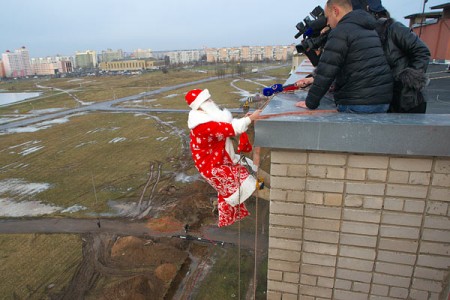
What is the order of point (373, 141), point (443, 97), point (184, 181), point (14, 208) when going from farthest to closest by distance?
point (184, 181), point (14, 208), point (443, 97), point (373, 141)

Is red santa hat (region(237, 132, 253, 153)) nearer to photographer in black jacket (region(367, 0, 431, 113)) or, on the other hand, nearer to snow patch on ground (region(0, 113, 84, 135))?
photographer in black jacket (region(367, 0, 431, 113))

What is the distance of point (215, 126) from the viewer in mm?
3475

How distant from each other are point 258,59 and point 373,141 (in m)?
171

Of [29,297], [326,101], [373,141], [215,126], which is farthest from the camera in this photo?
[29,297]

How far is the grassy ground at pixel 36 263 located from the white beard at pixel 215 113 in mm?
11662

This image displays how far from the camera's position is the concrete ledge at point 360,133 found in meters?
2.82

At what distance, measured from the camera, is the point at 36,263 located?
1312 cm

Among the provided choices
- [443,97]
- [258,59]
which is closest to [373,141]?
[443,97]

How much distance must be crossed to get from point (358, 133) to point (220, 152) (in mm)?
1575

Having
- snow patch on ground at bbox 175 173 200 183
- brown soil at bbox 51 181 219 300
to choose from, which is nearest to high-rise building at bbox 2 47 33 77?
snow patch on ground at bbox 175 173 200 183

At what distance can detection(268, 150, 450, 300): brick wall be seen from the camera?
3070mm

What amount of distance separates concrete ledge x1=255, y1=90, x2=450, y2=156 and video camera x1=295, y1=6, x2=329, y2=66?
175 centimetres

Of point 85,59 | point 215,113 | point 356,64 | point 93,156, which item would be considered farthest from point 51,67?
point 356,64

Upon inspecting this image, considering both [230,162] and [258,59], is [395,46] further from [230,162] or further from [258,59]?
[258,59]
